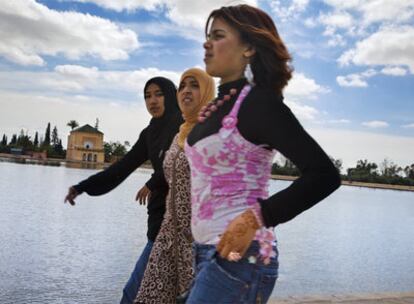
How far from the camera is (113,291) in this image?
752cm

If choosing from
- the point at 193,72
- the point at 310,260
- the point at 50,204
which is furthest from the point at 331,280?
the point at 50,204

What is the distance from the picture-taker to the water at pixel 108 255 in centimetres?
764

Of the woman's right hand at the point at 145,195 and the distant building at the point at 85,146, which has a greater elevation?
the distant building at the point at 85,146

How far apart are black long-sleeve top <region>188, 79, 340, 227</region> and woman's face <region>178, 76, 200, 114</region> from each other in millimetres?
1443

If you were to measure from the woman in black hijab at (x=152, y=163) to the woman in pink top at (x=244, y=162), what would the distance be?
1.59m

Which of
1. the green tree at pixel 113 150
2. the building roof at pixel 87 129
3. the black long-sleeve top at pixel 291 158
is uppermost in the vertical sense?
the building roof at pixel 87 129

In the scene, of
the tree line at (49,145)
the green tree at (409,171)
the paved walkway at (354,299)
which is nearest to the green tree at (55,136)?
the tree line at (49,145)

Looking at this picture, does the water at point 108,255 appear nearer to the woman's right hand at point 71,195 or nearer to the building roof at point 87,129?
the woman's right hand at point 71,195

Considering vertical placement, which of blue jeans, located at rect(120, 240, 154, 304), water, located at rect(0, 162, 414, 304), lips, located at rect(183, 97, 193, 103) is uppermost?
lips, located at rect(183, 97, 193, 103)

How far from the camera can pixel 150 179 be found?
371 cm

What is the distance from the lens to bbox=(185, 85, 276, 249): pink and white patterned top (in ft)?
6.19

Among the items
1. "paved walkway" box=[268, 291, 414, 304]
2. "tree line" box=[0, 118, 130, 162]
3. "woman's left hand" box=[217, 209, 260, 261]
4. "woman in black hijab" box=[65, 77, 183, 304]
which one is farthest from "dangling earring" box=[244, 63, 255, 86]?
"tree line" box=[0, 118, 130, 162]

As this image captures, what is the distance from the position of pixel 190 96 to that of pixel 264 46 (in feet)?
4.31

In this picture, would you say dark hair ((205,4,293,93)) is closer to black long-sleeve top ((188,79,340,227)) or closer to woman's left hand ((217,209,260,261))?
black long-sleeve top ((188,79,340,227))
